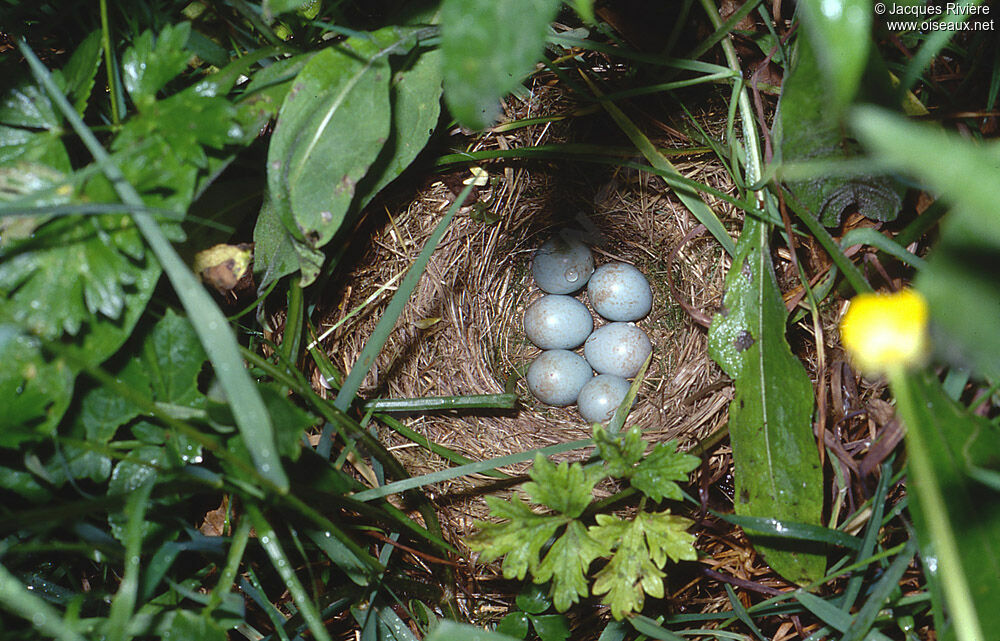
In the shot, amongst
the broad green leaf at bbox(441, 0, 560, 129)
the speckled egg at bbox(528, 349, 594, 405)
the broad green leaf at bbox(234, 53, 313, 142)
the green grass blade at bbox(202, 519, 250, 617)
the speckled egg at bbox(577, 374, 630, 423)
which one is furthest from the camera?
the speckled egg at bbox(528, 349, 594, 405)

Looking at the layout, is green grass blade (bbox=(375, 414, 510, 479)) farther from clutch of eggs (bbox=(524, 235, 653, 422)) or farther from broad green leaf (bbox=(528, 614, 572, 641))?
clutch of eggs (bbox=(524, 235, 653, 422))

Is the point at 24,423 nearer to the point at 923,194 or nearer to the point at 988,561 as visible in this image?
the point at 988,561

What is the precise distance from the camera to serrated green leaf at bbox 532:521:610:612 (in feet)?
3.51

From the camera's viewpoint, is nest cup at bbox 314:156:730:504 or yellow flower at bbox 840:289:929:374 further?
nest cup at bbox 314:156:730:504

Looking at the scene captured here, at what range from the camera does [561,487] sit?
3.52ft

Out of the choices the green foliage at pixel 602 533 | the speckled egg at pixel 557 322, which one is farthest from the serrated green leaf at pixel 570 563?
the speckled egg at pixel 557 322

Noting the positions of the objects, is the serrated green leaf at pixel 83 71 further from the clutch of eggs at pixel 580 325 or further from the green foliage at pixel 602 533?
the clutch of eggs at pixel 580 325

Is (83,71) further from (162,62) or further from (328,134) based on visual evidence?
(328,134)

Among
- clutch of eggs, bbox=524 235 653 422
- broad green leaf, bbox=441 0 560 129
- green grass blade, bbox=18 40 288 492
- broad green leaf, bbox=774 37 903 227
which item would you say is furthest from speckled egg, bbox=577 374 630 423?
broad green leaf, bbox=441 0 560 129

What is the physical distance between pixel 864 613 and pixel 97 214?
1327 millimetres

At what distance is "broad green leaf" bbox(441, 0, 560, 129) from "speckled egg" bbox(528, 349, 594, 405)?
1209 mm

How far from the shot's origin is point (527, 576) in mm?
1273

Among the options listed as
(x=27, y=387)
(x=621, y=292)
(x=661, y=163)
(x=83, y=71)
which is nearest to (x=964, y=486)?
(x=661, y=163)

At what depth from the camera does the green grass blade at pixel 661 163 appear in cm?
134
